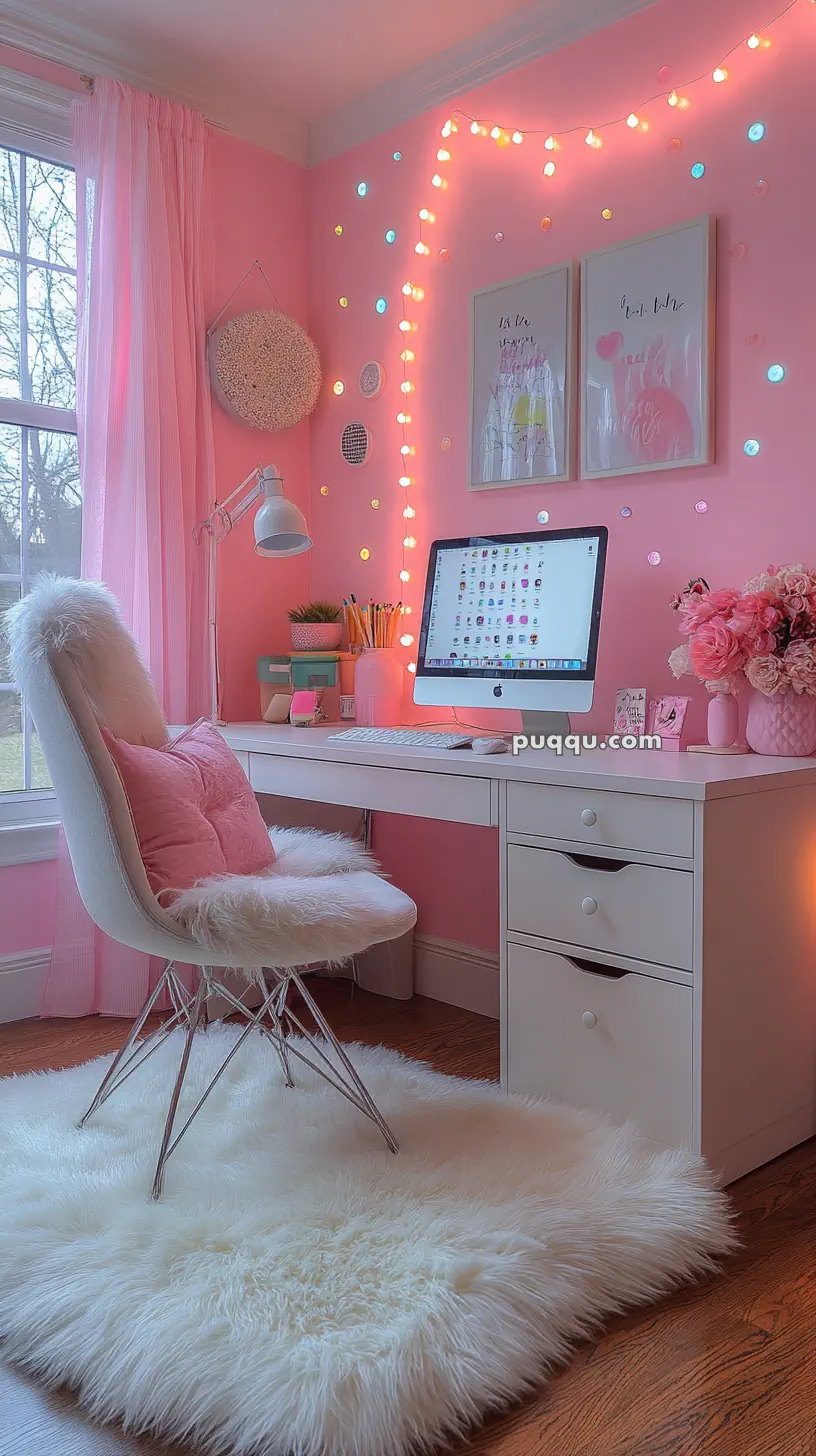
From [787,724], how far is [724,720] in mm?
153

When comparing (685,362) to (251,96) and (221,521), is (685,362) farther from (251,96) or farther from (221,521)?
(251,96)

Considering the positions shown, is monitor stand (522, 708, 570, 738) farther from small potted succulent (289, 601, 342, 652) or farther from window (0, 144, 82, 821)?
window (0, 144, 82, 821)

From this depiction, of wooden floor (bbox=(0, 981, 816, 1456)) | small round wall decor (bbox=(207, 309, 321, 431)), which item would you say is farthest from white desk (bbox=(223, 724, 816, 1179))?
small round wall decor (bbox=(207, 309, 321, 431))

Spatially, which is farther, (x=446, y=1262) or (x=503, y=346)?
(x=503, y=346)

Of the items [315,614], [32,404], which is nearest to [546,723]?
[315,614]

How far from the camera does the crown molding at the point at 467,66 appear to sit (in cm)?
255

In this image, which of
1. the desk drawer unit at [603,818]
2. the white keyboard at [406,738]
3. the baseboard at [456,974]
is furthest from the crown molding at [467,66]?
the baseboard at [456,974]

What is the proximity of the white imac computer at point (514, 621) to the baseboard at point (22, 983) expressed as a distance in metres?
1.23

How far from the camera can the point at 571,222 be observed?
2.60 metres

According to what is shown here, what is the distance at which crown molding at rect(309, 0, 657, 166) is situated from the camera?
2547 mm

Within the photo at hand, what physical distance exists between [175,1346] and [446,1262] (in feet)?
1.20

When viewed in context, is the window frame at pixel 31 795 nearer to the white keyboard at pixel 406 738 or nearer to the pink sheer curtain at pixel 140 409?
the pink sheer curtain at pixel 140 409

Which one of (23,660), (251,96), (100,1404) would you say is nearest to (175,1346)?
(100,1404)

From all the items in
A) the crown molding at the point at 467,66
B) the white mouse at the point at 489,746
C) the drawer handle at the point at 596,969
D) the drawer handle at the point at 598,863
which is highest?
the crown molding at the point at 467,66
